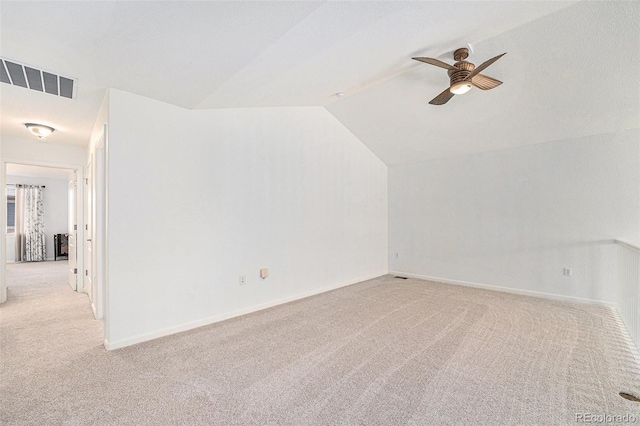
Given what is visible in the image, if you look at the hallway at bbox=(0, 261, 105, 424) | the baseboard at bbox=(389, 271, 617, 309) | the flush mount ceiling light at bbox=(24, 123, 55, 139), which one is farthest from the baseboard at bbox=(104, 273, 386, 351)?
the flush mount ceiling light at bbox=(24, 123, 55, 139)

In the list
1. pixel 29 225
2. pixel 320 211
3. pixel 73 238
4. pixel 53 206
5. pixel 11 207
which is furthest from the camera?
pixel 53 206

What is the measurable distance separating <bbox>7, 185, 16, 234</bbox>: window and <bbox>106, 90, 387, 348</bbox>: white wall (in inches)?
332

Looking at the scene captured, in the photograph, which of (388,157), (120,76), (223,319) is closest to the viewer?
(120,76)

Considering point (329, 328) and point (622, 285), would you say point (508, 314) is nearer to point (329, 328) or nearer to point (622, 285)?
point (622, 285)

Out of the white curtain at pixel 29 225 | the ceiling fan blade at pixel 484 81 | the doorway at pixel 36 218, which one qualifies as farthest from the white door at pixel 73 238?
the ceiling fan blade at pixel 484 81

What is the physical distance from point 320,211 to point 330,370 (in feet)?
9.08

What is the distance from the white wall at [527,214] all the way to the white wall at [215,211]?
1699mm

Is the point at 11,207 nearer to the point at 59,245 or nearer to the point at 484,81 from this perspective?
the point at 59,245

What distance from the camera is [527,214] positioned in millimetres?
4551

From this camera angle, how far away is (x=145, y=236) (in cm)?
287

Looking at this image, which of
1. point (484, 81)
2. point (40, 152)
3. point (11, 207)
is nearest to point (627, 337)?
point (484, 81)

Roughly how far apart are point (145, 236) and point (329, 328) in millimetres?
2156

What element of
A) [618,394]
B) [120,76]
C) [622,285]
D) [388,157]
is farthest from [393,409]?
[388,157]

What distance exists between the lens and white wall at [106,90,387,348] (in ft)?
9.09
